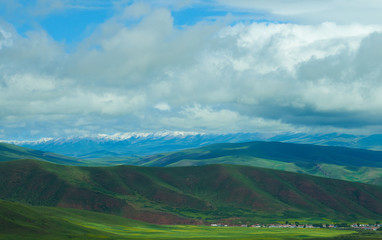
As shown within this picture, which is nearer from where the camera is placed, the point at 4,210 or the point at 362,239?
the point at 4,210

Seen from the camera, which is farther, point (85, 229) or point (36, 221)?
point (85, 229)

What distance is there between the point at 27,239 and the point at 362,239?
152076 mm

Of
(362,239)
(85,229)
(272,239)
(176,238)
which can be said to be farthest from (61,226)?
(362,239)

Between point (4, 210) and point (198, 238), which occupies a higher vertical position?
point (4, 210)

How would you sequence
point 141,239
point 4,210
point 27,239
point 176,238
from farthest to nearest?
point 176,238 < point 141,239 < point 4,210 < point 27,239

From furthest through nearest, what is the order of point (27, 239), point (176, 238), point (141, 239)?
point (176, 238) < point (141, 239) < point (27, 239)

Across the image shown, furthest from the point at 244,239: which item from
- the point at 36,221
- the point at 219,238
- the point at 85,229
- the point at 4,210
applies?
the point at 4,210

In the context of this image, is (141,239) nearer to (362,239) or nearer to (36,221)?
(36,221)

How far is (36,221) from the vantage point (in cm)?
16838

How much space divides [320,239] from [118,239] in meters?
98.1

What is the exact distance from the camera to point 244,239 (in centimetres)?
19612

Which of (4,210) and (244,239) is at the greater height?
(4,210)

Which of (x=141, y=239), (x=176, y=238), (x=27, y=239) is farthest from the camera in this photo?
(x=176, y=238)

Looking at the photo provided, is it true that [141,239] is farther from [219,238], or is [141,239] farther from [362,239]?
[362,239]
